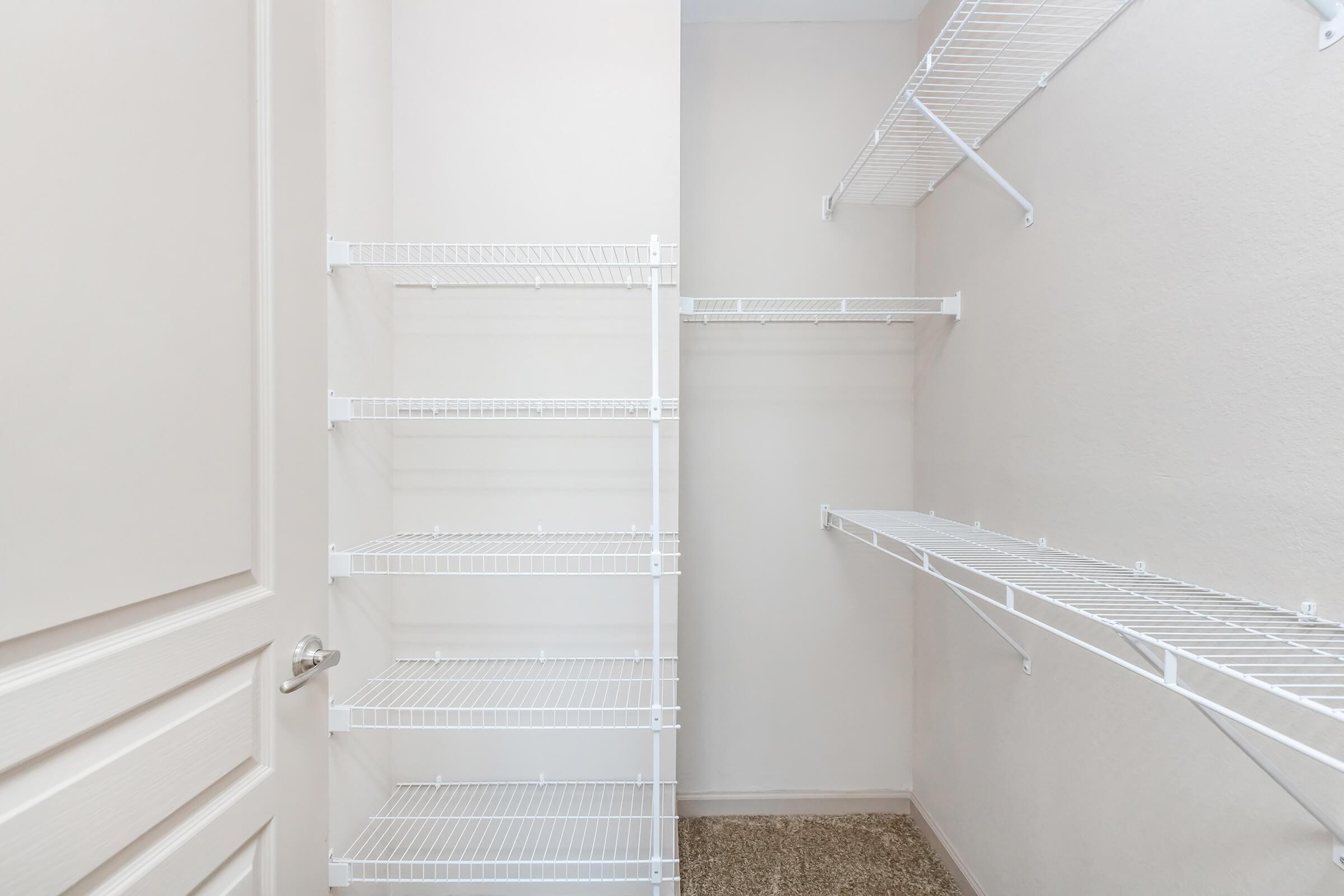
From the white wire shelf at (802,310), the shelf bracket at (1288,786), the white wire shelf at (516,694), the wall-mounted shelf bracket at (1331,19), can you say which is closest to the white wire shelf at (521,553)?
the white wire shelf at (516,694)

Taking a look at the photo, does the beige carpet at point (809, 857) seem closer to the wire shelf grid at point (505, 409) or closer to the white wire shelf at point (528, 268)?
the wire shelf grid at point (505, 409)

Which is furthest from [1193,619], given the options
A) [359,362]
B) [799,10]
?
[799,10]

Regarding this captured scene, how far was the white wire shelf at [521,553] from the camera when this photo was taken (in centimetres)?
147

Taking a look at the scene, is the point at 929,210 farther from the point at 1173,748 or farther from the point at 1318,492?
the point at 1173,748

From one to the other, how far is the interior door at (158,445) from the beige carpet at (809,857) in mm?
1294

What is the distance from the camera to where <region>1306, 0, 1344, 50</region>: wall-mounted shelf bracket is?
76cm

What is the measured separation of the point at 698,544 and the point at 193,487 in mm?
1571

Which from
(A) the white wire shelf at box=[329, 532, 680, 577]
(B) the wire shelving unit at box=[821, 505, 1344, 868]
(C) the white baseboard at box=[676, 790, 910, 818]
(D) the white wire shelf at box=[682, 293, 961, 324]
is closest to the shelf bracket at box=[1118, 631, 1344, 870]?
(B) the wire shelving unit at box=[821, 505, 1344, 868]

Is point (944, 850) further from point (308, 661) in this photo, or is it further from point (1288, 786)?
point (308, 661)

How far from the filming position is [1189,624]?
2.64ft

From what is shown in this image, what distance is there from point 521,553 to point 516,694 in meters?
0.38

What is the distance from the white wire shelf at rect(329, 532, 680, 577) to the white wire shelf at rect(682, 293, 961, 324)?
0.75 meters

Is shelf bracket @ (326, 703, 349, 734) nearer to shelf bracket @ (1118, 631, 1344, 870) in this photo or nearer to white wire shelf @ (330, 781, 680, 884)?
white wire shelf @ (330, 781, 680, 884)

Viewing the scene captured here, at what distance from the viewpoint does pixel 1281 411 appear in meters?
0.84
